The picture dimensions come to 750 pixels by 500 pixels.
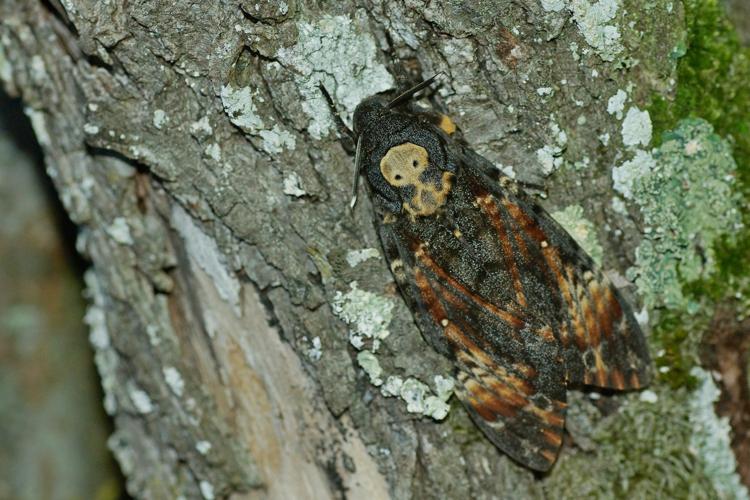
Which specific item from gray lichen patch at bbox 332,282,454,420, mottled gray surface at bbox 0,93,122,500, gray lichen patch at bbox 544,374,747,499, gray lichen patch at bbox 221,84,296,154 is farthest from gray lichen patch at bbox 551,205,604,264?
mottled gray surface at bbox 0,93,122,500

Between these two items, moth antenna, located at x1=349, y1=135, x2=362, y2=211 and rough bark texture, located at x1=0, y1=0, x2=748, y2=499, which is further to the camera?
moth antenna, located at x1=349, y1=135, x2=362, y2=211

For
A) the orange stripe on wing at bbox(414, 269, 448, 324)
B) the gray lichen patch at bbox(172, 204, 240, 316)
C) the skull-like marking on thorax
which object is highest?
the skull-like marking on thorax

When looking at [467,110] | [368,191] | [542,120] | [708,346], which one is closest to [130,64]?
[368,191]

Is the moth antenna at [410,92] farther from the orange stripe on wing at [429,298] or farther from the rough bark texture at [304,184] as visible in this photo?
the orange stripe on wing at [429,298]

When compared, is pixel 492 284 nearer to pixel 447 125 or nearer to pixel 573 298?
pixel 573 298

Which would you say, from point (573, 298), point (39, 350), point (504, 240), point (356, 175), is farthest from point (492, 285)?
point (39, 350)

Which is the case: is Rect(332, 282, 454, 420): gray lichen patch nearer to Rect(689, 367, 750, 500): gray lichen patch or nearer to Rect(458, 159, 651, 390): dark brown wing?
Rect(458, 159, 651, 390): dark brown wing

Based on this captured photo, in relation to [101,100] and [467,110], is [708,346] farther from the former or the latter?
[101,100]
